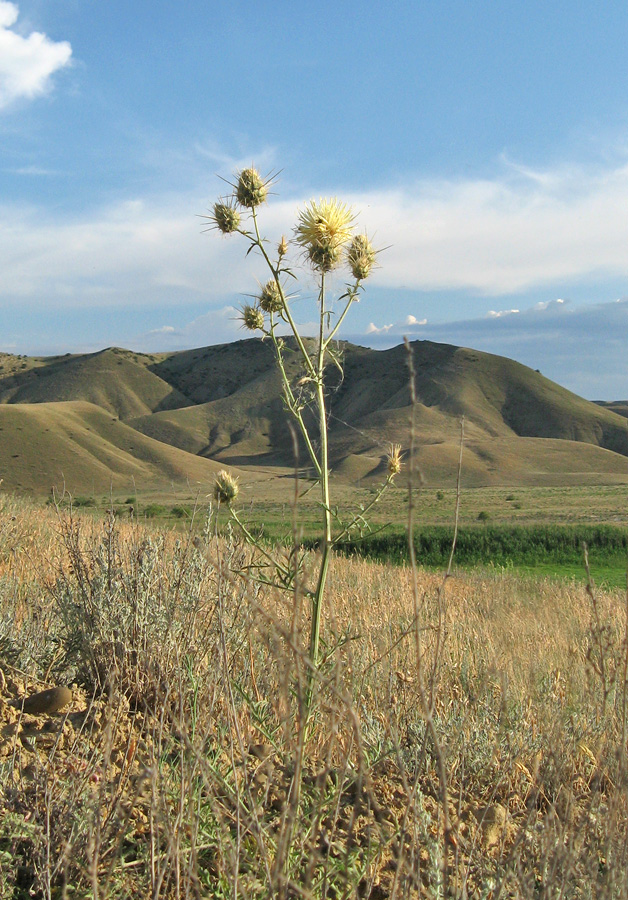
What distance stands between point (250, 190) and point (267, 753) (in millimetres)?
2561

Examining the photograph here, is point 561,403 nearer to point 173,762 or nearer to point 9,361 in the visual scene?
point 9,361

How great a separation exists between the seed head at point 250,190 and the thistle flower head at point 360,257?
1.61 ft

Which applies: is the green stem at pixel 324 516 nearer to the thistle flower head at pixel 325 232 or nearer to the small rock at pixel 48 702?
the thistle flower head at pixel 325 232

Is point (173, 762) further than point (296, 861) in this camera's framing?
Yes

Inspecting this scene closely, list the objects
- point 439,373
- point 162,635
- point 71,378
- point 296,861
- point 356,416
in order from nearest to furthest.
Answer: point 296,861 → point 162,635 → point 356,416 → point 439,373 → point 71,378

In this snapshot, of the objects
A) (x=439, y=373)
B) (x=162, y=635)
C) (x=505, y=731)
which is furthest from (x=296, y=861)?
(x=439, y=373)

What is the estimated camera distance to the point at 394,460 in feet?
11.0

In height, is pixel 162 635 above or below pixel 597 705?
above

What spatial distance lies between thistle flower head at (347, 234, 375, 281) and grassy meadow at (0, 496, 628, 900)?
4.55ft

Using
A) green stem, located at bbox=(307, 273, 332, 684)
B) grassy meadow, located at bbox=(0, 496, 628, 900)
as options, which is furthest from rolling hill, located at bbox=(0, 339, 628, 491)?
green stem, located at bbox=(307, 273, 332, 684)

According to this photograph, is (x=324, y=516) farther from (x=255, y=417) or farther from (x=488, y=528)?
(x=255, y=417)

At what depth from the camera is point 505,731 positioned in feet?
13.3

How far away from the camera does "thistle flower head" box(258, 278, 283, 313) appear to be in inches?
138

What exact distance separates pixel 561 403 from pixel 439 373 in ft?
63.2
